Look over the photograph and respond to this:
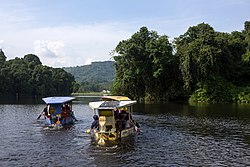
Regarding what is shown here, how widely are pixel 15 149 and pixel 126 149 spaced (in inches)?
351

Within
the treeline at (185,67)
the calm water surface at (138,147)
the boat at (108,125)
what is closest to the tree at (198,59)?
the treeline at (185,67)

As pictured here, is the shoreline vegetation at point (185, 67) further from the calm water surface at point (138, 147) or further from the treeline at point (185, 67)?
the calm water surface at point (138, 147)

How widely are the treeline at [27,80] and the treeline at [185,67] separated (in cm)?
6286

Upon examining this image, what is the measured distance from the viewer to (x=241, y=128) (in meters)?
39.1

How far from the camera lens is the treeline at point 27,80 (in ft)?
469

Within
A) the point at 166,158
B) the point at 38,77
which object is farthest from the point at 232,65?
the point at 38,77

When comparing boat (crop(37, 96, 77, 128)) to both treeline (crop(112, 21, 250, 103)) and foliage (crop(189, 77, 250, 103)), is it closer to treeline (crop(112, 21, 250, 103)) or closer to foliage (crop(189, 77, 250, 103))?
treeline (crop(112, 21, 250, 103))

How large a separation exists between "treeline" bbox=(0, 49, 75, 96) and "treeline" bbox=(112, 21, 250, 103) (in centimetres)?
6286

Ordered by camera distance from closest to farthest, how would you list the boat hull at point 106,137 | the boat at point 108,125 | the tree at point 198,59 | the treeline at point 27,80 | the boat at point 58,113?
the boat hull at point 106,137 < the boat at point 108,125 < the boat at point 58,113 < the tree at point 198,59 < the treeline at point 27,80

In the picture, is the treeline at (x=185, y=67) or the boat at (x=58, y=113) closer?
the boat at (x=58, y=113)

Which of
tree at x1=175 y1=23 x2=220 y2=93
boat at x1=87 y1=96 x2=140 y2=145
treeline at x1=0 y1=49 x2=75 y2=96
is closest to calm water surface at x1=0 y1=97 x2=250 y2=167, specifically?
boat at x1=87 y1=96 x2=140 y2=145

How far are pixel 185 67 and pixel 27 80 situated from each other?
86.9 meters

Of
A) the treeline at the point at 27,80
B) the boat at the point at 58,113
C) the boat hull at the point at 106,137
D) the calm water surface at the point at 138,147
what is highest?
the treeline at the point at 27,80

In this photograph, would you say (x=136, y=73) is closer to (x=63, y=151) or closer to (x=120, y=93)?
(x=120, y=93)
